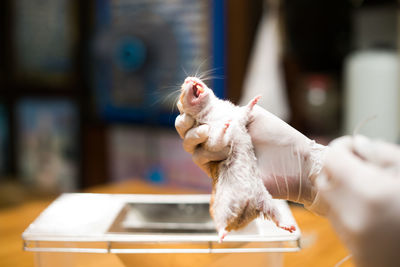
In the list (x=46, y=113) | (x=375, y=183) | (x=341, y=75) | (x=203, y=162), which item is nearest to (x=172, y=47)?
(x=341, y=75)

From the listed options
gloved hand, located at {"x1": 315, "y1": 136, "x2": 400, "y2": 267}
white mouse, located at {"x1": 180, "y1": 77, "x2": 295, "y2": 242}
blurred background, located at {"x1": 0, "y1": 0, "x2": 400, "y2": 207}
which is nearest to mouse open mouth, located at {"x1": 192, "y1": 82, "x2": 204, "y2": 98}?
white mouse, located at {"x1": 180, "y1": 77, "x2": 295, "y2": 242}

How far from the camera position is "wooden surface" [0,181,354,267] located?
80cm

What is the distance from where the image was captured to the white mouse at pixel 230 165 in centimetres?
60

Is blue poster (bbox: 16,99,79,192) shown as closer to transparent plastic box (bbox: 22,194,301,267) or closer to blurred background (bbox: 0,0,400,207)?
blurred background (bbox: 0,0,400,207)

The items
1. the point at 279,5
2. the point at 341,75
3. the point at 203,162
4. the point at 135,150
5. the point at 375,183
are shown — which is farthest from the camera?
the point at 135,150

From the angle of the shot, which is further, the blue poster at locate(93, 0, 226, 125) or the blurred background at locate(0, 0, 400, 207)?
the blue poster at locate(93, 0, 226, 125)

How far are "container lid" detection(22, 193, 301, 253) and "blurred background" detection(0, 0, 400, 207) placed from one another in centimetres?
88

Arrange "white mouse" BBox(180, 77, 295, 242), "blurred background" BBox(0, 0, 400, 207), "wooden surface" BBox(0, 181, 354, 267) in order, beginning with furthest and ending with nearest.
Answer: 1. "blurred background" BBox(0, 0, 400, 207)
2. "wooden surface" BBox(0, 181, 354, 267)
3. "white mouse" BBox(180, 77, 295, 242)

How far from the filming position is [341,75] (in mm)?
2205

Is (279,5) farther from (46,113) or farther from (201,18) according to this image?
(46,113)

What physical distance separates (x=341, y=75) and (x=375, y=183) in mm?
1898

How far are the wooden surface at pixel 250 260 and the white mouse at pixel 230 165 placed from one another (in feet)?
0.54

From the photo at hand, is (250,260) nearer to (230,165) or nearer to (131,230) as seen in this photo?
(230,165)

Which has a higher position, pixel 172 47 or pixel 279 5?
pixel 279 5
